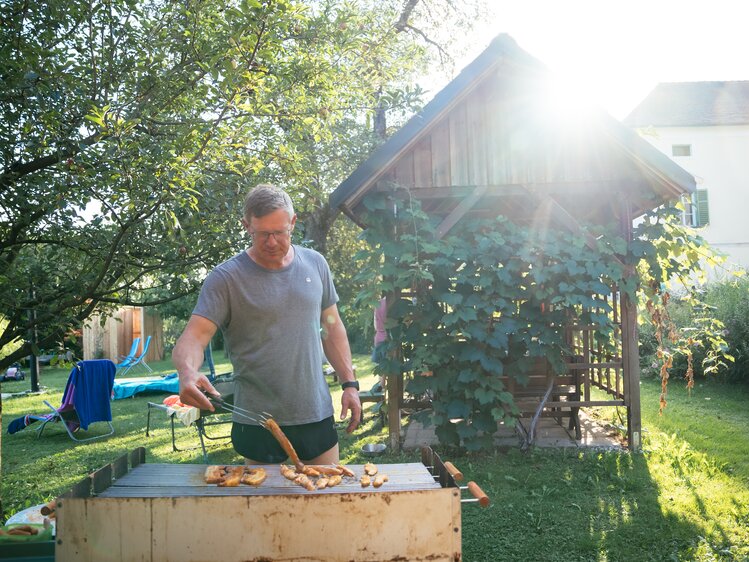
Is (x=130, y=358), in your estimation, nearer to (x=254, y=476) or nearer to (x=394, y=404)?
(x=394, y=404)

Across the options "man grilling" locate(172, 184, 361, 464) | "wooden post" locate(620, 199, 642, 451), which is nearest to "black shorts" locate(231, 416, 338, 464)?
"man grilling" locate(172, 184, 361, 464)

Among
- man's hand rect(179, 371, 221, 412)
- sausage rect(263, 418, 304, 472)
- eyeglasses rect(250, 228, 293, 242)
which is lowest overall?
sausage rect(263, 418, 304, 472)

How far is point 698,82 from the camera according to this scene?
1105 inches

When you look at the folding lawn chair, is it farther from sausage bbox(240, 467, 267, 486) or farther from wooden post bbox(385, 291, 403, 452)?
sausage bbox(240, 467, 267, 486)

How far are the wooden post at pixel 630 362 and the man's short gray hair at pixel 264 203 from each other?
16.8ft

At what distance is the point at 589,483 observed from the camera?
19.2ft

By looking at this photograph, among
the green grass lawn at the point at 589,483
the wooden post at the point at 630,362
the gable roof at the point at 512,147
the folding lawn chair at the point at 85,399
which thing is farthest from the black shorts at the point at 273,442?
the folding lawn chair at the point at 85,399

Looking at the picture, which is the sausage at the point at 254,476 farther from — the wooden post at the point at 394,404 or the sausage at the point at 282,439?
the wooden post at the point at 394,404

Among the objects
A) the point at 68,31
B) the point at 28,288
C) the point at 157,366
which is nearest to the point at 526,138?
the point at 68,31

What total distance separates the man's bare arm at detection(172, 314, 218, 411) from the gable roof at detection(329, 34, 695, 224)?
13.5 feet

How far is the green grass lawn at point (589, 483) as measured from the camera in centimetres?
451

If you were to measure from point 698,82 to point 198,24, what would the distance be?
2951 cm

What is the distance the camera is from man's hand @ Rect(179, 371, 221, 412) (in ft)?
8.27

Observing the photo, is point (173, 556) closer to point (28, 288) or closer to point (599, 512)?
point (28, 288)
